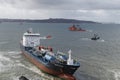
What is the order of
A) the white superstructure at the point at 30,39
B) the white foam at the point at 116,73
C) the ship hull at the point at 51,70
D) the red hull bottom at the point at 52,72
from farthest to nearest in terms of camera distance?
the white superstructure at the point at 30,39, the white foam at the point at 116,73, the ship hull at the point at 51,70, the red hull bottom at the point at 52,72

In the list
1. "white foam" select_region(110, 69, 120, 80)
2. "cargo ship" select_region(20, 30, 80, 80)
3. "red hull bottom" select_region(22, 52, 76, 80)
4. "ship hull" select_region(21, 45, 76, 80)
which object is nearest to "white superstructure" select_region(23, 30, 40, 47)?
"cargo ship" select_region(20, 30, 80, 80)

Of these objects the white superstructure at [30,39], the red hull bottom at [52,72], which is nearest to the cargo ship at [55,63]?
the red hull bottom at [52,72]

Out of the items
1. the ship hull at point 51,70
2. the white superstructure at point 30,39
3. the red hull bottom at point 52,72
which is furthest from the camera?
the white superstructure at point 30,39

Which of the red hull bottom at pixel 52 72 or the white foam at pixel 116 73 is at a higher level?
the red hull bottom at pixel 52 72

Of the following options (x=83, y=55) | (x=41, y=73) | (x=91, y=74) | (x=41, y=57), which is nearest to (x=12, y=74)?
(x=41, y=73)

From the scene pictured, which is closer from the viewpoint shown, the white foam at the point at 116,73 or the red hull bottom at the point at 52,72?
the red hull bottom at the point at 52,72

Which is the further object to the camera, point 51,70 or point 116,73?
point 116,73

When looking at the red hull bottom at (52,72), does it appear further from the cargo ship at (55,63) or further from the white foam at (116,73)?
the white foam at (116,73)

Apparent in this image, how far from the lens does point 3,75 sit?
147 feet

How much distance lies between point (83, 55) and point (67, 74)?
81.3ft

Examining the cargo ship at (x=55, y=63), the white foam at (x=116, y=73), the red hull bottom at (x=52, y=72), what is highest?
the cargo ship at (x=55, y=63)

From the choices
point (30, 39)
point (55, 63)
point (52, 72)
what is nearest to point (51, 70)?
point (52, 72)

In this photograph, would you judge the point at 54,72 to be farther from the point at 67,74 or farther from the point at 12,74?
the point at 12,74

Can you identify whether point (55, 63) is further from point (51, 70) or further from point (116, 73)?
point (116, 73)
